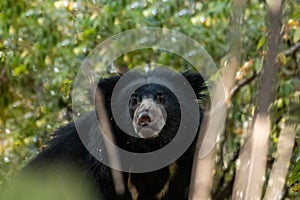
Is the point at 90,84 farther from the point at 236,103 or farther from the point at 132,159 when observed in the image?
the point at 236,103

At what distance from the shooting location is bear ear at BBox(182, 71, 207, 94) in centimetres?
509

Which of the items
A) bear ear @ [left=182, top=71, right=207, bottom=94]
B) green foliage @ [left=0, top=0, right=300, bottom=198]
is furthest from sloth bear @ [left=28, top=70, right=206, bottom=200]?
green foliage @ [left=0, top=0, right=300, bottom=198]

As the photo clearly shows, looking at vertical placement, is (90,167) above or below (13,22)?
below

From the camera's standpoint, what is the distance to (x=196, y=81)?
5109 mm

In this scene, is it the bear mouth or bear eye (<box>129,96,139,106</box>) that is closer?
the bear mouth

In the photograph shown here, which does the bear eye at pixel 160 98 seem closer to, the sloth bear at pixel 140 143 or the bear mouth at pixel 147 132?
the sloth bear at pixel 140 143

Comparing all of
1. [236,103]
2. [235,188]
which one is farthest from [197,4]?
[235,188]

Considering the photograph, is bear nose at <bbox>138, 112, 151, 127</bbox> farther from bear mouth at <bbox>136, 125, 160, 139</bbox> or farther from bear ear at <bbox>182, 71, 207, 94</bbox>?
bear ear at <bbox>182, 71, 207, 94</bbox>

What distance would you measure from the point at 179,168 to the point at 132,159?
1.12ft

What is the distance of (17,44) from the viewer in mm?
7012

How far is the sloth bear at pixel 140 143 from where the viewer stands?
4.85 m

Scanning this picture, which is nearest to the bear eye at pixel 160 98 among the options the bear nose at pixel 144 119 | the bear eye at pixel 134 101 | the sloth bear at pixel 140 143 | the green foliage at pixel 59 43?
the sloth bear at pixel 140 143

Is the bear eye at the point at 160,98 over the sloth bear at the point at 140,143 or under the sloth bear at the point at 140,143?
over

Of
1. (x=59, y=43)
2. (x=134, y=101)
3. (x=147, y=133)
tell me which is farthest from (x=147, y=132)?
(x=59, y=43)
